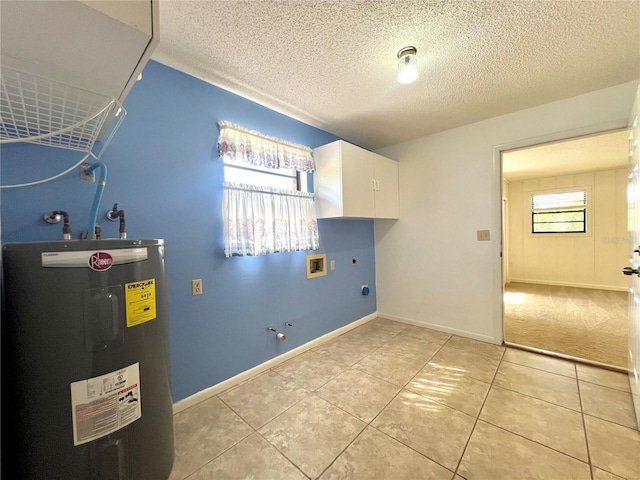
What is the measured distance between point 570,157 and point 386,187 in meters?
3.41

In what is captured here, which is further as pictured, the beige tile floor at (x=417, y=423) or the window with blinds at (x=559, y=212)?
the window with blinds at (x=559, y=212)

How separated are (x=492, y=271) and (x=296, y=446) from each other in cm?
246

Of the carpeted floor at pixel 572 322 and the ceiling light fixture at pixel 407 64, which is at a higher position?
the ceiling light fixture at pixel 407 64

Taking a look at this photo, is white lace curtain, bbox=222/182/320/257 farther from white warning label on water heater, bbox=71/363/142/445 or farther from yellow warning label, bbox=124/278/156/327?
white warning label on water heater, bbox=71/363/142/445

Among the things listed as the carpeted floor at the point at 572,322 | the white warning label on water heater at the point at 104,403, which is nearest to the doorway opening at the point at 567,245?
the carpeted floor at the point at 572,322

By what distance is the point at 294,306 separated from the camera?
2.47 m

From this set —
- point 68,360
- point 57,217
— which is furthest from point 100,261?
point 57,217

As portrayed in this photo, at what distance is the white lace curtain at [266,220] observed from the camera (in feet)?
6.30

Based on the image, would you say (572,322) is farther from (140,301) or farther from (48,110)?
(48,110)

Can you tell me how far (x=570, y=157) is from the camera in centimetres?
402

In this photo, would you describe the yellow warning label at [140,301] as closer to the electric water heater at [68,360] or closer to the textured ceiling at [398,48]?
the electric water heater at [68,360]

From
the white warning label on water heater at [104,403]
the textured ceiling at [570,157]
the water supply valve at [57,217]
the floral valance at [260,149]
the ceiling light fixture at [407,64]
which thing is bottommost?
the white warning label on water heater at [104,403]

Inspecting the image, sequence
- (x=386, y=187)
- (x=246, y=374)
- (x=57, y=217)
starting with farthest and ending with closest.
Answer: (x=386, y=187)
(x=246, y=374)
(x=57, y=217)

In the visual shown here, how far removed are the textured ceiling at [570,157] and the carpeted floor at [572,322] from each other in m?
2.17
